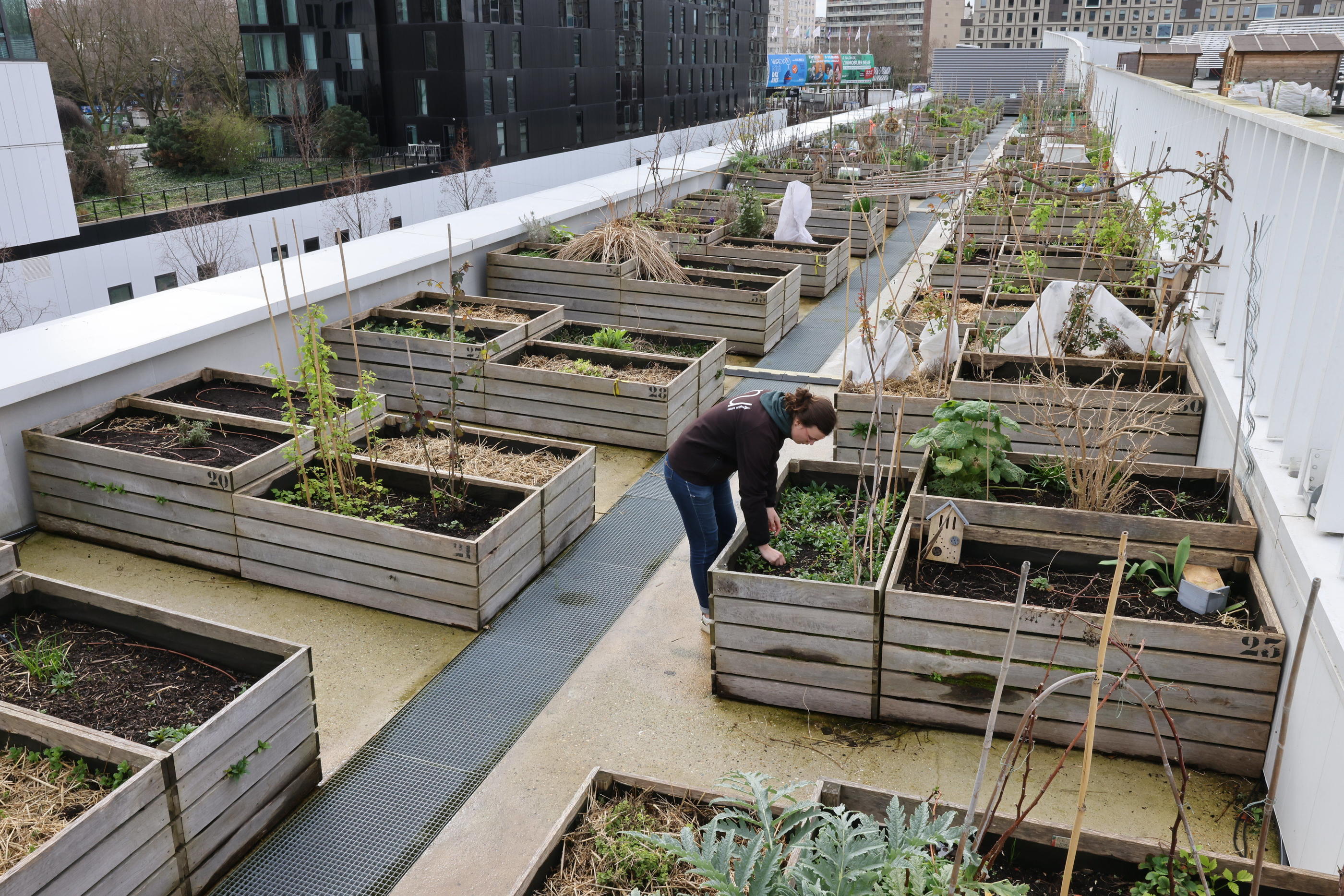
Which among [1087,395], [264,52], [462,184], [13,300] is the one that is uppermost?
[264,52]

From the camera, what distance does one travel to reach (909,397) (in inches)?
215

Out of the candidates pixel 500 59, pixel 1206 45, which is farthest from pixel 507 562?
pixel 1206 45

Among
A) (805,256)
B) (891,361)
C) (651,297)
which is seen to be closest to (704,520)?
(891,361)

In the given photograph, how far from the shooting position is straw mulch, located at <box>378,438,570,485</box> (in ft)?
16.6

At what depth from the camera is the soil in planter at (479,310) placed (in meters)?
7.32

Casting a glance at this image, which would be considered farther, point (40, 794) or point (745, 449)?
point (745, 449)

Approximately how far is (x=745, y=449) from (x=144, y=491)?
3048 mm

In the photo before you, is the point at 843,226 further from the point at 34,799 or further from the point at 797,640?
the point at 34,799

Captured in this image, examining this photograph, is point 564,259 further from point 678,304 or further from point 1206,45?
point 1206,45

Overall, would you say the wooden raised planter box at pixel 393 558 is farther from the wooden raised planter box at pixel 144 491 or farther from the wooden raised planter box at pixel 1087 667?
the wooden raised planter box at pixel 1087 667

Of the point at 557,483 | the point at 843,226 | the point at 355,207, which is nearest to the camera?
the point at 557,483

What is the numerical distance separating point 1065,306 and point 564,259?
428cm

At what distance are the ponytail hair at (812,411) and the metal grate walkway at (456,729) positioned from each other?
139 cm

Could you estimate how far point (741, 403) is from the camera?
398cm
